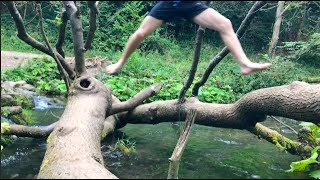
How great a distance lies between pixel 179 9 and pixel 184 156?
3.59 meters

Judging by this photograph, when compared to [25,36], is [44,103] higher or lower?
lower

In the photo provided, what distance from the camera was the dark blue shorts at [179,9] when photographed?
12.2 ft

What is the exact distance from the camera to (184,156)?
689cm

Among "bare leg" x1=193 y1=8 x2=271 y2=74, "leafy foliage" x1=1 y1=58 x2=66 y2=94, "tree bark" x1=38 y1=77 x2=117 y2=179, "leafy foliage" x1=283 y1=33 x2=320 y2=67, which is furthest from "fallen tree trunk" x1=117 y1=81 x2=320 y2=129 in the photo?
"leafy foliage" x1=283 y1=33 x2=320 y2=67

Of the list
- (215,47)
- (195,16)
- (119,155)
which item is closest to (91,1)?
(195,16)

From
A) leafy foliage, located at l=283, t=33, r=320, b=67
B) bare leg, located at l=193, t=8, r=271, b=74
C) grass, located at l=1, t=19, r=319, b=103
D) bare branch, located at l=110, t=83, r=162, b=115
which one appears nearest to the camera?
bare leg, located at l=193, t=8, r=271, b=74

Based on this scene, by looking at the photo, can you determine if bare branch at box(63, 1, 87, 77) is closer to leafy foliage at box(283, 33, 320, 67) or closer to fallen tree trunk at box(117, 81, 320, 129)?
fallen tree trunk at box(117, 81, 320, 129)

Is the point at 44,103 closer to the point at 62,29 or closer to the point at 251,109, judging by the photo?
the point at 62,29

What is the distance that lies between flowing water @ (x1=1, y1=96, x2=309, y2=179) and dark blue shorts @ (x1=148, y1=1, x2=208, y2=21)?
2.31 metres

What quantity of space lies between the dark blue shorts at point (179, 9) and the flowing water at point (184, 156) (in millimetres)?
2307

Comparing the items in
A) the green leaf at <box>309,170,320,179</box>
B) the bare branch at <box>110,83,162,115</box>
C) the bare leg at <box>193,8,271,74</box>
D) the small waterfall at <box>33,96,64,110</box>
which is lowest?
the small waterfall at <box>33,96,64,110</box>

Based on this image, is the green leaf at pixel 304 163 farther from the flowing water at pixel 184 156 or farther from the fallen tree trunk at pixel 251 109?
the fallen tree trunk at pixel 251 109

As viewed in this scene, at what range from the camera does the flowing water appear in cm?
582

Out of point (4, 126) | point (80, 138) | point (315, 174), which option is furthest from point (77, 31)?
point (315, 174)
